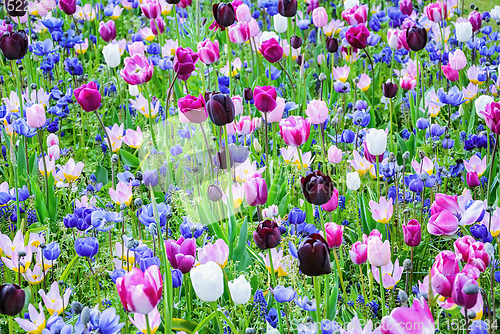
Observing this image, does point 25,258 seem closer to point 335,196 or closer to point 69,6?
point 335,196

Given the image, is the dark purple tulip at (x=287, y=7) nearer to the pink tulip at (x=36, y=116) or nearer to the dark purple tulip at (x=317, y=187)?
the pink tulip at (x=36, y=116)

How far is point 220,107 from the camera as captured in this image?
61.0 inches

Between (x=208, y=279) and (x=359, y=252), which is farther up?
(x=208, y=279)

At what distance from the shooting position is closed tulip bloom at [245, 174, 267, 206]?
1.50 meters

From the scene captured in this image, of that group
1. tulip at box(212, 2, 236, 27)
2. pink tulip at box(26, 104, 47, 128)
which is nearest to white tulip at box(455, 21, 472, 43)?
tulip at box(212, 2, 236, 27)

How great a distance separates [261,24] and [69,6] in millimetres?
2102

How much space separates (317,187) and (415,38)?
57.0 inches

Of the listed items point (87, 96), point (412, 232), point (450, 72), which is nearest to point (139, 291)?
point (412, 232)

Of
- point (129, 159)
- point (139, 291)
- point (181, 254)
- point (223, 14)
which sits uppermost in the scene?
point (223, 14)

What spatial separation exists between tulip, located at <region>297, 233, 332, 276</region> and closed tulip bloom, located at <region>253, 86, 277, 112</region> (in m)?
0.87

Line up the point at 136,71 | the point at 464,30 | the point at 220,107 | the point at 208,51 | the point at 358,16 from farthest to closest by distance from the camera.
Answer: the point at 358,16, the point at 464,30, the point at 208,51, the point at 136,71, the point at 220,107

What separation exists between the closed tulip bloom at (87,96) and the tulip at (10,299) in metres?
1.07

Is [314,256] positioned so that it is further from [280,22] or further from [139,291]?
[280,22]

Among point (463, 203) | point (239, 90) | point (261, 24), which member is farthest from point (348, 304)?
point (261, 24)
